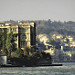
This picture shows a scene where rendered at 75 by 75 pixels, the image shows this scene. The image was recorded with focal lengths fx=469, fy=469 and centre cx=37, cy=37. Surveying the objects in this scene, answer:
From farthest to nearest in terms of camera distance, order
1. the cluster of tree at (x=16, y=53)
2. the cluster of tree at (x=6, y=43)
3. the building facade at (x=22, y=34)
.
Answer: the building facade at (x=22, y=34) → the cluster of tree at (x=6, y=43) → the cluster of tree at (x=16, y=53)

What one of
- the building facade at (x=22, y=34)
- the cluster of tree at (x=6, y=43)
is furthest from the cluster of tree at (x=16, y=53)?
the building facade at (x=22, y=34)

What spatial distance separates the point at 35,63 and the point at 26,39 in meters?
15.2

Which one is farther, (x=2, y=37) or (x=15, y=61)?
(x=2, y=37)

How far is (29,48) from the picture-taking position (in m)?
186

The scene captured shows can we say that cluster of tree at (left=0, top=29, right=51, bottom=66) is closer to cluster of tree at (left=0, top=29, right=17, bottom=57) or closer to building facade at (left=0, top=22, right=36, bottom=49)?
cluster of tree at (left=0, top=29, right=17, bottom=57)

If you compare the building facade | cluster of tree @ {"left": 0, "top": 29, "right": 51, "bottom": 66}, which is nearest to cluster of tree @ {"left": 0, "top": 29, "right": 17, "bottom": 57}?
cluster of tree @ {"left": 0, "top": 29, "right": 51, "bottom": 66}

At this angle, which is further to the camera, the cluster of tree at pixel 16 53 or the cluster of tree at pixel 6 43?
the cluster of tree at pixel 6 43

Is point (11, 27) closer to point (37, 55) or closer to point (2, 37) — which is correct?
point (2, 37)

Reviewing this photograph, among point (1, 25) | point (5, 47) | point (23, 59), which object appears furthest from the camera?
point (1, 25)

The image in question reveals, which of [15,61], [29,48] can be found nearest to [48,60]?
[29,48]

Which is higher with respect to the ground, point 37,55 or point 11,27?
point 11,27

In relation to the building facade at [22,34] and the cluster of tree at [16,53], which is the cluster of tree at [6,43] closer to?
the cluster of tree at [16,53]

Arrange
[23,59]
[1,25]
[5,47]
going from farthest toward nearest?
[1,25] < [5,47] < [23,59]

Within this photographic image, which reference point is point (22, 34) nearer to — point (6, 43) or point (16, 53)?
point (6, 43)
